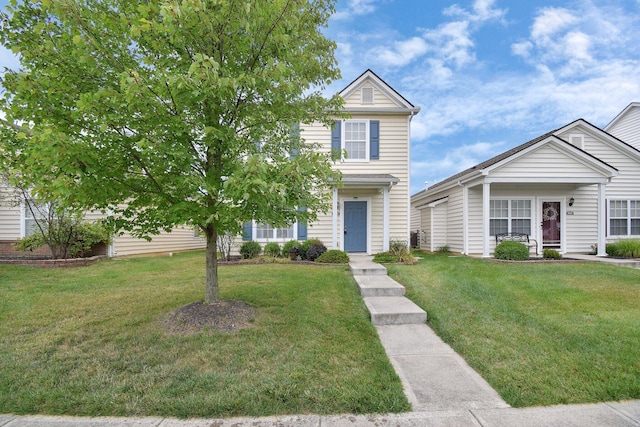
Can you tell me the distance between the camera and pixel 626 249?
11219 mm

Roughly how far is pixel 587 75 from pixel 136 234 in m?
18.4

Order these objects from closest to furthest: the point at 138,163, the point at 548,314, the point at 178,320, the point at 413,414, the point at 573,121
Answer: the point at 413,414, the point at 138,163, the point at 178,320, the point at 548,314, the point at 573,121

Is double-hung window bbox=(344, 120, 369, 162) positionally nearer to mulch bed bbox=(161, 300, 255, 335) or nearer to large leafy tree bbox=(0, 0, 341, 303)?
large leafy tree bbox=(0, 0, 341, 303)

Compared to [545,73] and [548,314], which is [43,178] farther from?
[545,73]

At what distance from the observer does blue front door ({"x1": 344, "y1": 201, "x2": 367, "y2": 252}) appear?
12312mm

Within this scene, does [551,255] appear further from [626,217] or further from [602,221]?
[626,217]

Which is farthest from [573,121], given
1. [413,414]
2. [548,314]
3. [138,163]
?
[138,163]

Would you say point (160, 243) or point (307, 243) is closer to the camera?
point (307, 243)

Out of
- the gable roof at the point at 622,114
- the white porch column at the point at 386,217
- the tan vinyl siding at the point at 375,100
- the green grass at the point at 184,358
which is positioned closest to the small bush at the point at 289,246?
the white porch column at the point at 386,217

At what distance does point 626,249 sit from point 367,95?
11089 millimetres

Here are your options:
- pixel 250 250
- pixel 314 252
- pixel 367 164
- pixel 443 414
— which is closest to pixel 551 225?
pixel 367 164

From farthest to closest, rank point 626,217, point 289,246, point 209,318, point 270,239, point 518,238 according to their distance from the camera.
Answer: point 626,217
point 518,238
point 270,239
point 289,246
point 209,318

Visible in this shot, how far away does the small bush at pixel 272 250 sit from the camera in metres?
11.2

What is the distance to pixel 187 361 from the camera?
3461 millimetres
